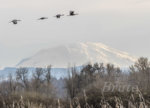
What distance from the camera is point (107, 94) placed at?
86.3 feet

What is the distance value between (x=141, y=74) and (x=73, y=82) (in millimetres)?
17477

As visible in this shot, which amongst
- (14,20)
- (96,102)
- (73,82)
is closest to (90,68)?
(73,82)

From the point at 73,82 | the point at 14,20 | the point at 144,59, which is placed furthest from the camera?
the point at 144,59

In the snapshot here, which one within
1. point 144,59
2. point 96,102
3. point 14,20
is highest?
point 144,59

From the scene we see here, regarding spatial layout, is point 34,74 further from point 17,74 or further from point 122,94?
point 122,94

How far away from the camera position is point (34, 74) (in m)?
92.5

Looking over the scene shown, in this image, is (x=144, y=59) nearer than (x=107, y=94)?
No

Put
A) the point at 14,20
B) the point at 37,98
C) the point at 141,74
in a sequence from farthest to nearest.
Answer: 1. the point at 141,74
2. the point at 37,98
3. the point at 14,20

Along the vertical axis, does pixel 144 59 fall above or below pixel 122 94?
above

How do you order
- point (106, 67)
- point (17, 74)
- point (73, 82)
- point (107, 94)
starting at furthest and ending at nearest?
point (106, 67) < point (17, 74) < point (73, 82) < point (107, 94)

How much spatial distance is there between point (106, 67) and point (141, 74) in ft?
76.5

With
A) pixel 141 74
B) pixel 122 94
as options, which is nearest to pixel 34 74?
pixel 141 74

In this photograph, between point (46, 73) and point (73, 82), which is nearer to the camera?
point (73, 82)

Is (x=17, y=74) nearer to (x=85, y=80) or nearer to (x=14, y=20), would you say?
(x=85, y=80)
